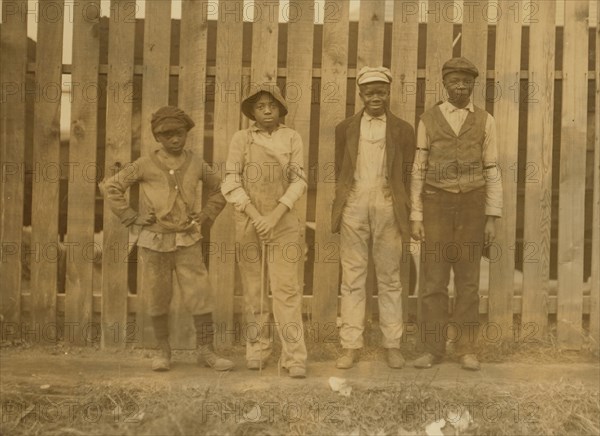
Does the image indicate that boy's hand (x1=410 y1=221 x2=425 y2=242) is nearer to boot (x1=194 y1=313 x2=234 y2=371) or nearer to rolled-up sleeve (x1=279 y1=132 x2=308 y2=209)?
rolled-up sleeve (x1=279 y1=132 x2=308 y2=209)

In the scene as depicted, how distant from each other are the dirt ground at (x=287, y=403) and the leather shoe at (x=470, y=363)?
0.10 meters

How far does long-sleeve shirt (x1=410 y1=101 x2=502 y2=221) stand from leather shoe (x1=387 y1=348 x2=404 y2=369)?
946 mm

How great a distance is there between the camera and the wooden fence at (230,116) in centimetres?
570

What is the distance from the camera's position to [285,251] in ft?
16.5

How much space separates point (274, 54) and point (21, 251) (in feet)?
8.15

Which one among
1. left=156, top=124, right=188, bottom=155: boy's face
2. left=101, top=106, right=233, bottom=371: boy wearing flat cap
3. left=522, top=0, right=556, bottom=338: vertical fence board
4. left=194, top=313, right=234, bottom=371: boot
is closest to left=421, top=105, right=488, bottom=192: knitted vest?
left=522, top=0, right=556, bottom=338: vertical fence board

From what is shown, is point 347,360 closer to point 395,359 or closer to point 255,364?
point 395,359

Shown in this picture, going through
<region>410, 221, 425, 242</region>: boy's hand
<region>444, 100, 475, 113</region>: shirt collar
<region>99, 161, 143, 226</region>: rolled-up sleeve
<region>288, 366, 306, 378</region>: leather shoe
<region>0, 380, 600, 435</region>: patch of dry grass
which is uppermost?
<region>444, 100, 475, 113</region>: shirt collar

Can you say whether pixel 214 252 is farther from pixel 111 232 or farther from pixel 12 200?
pixel 12 200

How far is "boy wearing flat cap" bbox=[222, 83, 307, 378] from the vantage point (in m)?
5.00

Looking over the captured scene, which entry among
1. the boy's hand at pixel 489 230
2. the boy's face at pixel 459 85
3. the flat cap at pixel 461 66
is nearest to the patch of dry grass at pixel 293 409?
the boy's hand at pixel 489 230

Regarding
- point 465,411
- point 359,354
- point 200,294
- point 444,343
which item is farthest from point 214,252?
point 465,411

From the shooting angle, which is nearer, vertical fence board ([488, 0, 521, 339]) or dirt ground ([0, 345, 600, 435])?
dirt ground ([0, 345, 600, 435])

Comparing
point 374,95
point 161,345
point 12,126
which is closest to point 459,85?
point 374,95
